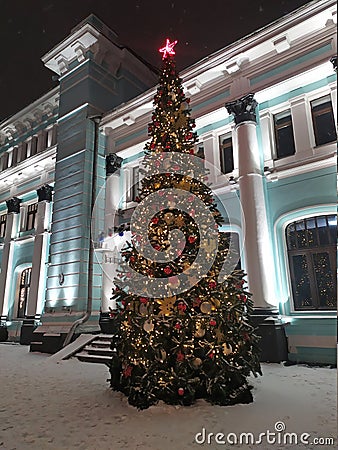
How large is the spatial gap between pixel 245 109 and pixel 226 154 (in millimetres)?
1554

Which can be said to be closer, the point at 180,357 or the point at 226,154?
the point at 180,357

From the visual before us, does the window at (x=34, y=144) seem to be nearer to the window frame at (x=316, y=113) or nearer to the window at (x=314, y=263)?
the window frame at (x=316, y=113)

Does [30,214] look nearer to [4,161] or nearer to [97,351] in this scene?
[4,161]

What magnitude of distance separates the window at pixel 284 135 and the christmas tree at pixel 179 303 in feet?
16.1

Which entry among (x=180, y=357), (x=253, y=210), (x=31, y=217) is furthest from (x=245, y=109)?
(x=31, y=217)

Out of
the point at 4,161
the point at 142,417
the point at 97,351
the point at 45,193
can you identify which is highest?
the point at 4,161

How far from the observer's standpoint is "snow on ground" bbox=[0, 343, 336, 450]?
3104 mm

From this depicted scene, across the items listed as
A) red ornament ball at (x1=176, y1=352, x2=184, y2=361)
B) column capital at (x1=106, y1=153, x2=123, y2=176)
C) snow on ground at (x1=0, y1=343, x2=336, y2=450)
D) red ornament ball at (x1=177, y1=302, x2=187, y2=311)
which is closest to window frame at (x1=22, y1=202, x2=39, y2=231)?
column capital at (x1=106, y1=153, x2=123, y2=176)

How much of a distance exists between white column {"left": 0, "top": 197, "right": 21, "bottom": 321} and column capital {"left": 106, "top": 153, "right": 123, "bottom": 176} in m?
6.54

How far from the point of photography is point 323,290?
25.7 ft

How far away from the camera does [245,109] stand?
30.8ft

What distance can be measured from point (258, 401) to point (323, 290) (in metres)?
4.41

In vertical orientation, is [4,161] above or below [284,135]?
above

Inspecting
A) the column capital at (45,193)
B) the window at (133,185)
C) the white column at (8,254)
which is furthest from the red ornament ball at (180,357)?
the white column at (8,254)
